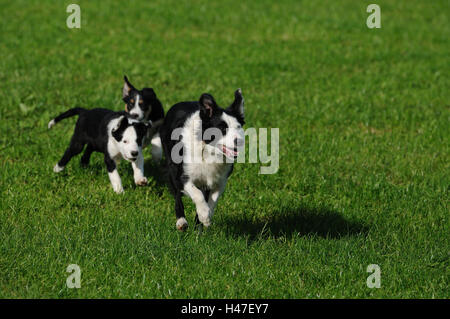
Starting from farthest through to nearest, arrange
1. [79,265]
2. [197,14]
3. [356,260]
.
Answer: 1. [197,14]
2. [356,260]
3. [79,265]

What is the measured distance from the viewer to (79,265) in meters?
5.83

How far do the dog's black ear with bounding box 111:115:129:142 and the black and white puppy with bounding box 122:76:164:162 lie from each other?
40 centimetres

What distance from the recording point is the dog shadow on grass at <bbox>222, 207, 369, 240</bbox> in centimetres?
695

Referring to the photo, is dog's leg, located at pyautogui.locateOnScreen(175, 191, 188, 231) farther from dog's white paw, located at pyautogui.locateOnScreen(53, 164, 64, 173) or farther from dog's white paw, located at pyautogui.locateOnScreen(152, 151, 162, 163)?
dog's white paw, located at pyautogui.locateOnScreen(53, 164, 64, 173)

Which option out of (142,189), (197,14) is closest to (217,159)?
(142,189)

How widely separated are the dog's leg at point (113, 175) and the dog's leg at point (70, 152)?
2.19 ft

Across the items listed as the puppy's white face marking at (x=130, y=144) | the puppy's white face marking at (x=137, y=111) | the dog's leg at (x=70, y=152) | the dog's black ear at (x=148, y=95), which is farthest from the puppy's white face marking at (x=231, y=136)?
the dog's leg at (x=70, y=152)

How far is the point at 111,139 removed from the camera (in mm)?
7520

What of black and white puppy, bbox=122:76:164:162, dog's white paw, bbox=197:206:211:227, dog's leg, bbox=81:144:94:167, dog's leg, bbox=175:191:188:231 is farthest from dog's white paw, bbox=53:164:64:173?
dog's white paw, bbox=197:206:211:227

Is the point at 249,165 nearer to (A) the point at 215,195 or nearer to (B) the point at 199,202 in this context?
(A) the point at 215,195

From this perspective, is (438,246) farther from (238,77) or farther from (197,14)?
(197,14)

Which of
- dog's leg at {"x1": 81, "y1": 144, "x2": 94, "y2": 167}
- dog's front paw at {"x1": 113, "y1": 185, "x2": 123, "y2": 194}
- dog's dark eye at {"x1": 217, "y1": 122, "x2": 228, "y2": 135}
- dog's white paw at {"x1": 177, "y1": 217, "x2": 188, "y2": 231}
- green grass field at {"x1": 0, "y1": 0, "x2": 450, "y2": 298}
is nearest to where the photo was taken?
dog's dark eye at {"x1": 217, "y1": 122, "x2": 228, "y2": 135}

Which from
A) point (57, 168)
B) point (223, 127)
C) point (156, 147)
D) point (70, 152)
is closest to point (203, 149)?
point (223, 127)

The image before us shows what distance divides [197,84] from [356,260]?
7.16 metres
